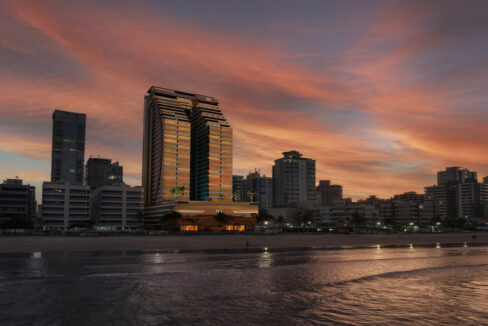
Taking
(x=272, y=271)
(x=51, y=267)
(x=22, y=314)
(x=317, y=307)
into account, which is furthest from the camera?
(x=51, y=267)

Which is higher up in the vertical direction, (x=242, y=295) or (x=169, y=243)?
(x=242, y=295)

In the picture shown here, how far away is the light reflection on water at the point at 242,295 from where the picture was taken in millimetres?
21703

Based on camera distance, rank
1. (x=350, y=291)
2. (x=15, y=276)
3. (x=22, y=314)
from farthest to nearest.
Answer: (x=15, y=276) → (x=350, y=291) → (x=22, y=314)

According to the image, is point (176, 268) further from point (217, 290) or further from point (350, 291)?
point (350, 291)

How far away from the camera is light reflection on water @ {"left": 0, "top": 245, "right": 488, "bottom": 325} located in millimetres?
21703

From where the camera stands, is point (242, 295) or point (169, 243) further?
point (169, 243)

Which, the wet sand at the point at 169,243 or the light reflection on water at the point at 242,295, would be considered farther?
the wet sand at the point at 169,243

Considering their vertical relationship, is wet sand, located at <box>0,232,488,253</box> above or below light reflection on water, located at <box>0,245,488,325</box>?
below

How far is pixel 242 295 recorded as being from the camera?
28578mm

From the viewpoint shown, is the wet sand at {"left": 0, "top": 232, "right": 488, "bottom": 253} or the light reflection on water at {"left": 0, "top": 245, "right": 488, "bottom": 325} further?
the wet sand at {"left": 0, "top": 232, "right": 488, "bottom": 253}

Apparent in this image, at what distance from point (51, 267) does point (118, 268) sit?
7.33 m

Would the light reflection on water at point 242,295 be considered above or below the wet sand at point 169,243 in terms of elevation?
above

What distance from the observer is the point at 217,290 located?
3052 cm

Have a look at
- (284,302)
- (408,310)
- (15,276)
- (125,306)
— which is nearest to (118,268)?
(15,276)
